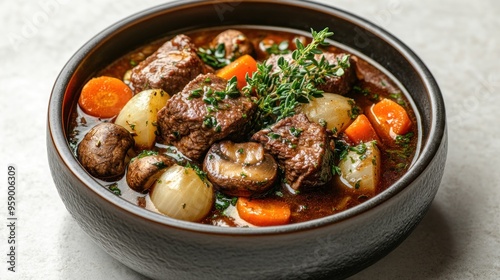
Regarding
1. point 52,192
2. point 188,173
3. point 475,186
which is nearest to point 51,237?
point 52,192

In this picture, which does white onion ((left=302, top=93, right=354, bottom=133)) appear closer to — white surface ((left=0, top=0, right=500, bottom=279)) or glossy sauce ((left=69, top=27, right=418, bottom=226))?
glossy sauce ((left=69, top=27, right=418, bottom=226))

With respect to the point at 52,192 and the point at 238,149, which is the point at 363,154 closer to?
the point at 238,149

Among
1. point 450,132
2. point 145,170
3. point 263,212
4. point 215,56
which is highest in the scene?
point 215,56

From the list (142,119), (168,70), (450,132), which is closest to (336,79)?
(168,70)

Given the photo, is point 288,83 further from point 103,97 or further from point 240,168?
point 103,97

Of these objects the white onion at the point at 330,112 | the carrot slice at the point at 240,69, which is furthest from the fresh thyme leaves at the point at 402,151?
the carrot slice at the point at 240,69


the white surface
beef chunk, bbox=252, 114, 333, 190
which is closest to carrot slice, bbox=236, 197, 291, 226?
A: beef chunk, bbox=252, 114, 333, 190
